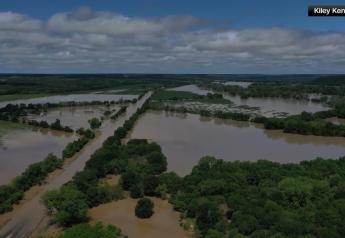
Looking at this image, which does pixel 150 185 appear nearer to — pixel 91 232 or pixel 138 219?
pixel 138 219

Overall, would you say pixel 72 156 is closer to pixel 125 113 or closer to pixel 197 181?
pixel 197 181

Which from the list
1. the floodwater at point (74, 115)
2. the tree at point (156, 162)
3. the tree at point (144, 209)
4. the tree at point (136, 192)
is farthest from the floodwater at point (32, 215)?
the floodwater at point (74, 115)

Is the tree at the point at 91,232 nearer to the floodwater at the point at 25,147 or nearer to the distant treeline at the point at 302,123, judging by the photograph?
the floodwater at the point at 25,147

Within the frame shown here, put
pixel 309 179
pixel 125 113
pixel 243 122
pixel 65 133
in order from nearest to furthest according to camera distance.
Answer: pixel 309 179 → pixel 65 133 → pixel 243 122 → pixel 125 113

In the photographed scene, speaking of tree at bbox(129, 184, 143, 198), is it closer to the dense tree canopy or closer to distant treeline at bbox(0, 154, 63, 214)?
the dense tree canopy

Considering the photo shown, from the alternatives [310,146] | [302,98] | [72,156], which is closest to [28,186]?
[72,156]

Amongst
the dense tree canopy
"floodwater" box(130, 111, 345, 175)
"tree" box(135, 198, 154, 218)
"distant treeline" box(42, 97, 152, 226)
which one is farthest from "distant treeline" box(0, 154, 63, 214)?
the dense tree canopy

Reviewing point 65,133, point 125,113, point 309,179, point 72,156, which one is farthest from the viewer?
point 125,113
